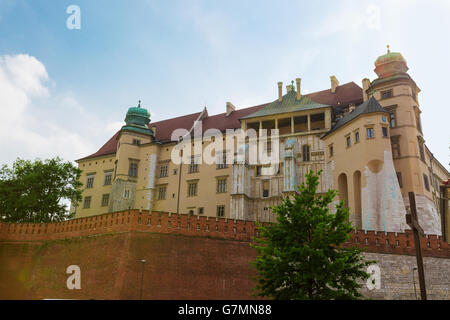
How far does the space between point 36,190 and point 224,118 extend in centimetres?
2546

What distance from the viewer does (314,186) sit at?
66.8 ft

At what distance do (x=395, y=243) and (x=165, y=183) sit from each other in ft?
98.9

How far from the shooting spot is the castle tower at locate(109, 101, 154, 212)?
53.2m

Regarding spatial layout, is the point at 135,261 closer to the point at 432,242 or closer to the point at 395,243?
the point at 395,243

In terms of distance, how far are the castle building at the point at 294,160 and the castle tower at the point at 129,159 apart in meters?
0.13

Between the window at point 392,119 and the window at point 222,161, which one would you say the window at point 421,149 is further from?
the window at point 222,161

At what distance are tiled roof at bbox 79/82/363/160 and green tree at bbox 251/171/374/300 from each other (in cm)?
3026

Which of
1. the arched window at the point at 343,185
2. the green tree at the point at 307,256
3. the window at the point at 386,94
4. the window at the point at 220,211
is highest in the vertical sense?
the window at the point at 386,94

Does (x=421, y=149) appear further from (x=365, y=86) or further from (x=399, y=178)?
(x=365, y=86)

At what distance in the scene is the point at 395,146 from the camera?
40.4m

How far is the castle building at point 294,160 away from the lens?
37.7 m

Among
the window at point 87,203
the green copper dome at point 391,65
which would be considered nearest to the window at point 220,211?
the window at point 87,203

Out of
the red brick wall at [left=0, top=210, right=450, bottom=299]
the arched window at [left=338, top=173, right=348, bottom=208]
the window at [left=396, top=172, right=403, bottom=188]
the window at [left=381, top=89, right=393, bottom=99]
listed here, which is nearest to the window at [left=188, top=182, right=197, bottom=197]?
the arched window at [left=338, top=173, right=348, bottom=208]
